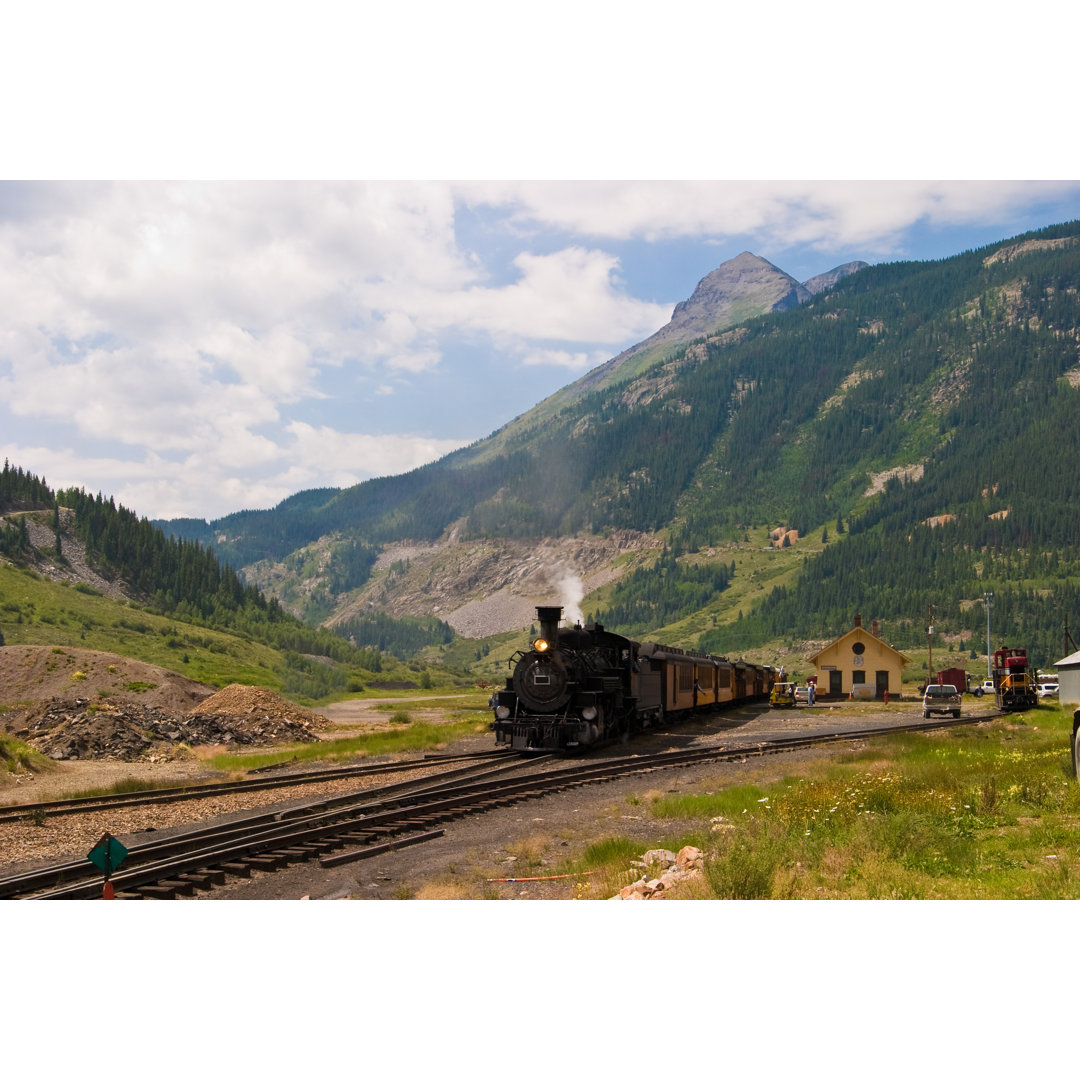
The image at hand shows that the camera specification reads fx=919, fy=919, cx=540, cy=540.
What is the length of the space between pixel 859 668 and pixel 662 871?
76963 millimetres

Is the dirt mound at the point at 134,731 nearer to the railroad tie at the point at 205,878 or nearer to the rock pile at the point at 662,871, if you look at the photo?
the railroad tie at the point at 205,878

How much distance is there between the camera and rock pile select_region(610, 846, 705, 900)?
1149 centimetres

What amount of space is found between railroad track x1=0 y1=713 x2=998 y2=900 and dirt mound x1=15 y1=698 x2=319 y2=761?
60.6 feet

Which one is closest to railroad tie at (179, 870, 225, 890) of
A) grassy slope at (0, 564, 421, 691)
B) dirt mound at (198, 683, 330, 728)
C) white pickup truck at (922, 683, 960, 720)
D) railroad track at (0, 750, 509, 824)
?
railroad track at (0, 750, 509, 824)

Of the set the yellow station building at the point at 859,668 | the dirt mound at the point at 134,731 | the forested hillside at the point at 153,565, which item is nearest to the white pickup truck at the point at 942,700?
the yellow station building at the point at 859,668

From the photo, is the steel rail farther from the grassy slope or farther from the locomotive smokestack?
the grassy slope

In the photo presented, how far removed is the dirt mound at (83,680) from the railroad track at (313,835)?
98.4 ft

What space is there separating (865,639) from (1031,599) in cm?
10608

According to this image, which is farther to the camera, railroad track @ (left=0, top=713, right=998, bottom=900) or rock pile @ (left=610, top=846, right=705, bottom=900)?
railroad track @ (left=0, top=713, right=998, bottom=900)

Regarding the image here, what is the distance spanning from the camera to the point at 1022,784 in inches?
707

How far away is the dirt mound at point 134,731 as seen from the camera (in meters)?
36.3

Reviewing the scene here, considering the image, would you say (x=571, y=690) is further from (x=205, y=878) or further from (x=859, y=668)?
(x=859, y=668)

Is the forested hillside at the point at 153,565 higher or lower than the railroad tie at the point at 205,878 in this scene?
higher

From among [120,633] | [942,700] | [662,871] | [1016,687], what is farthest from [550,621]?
[120,633]
